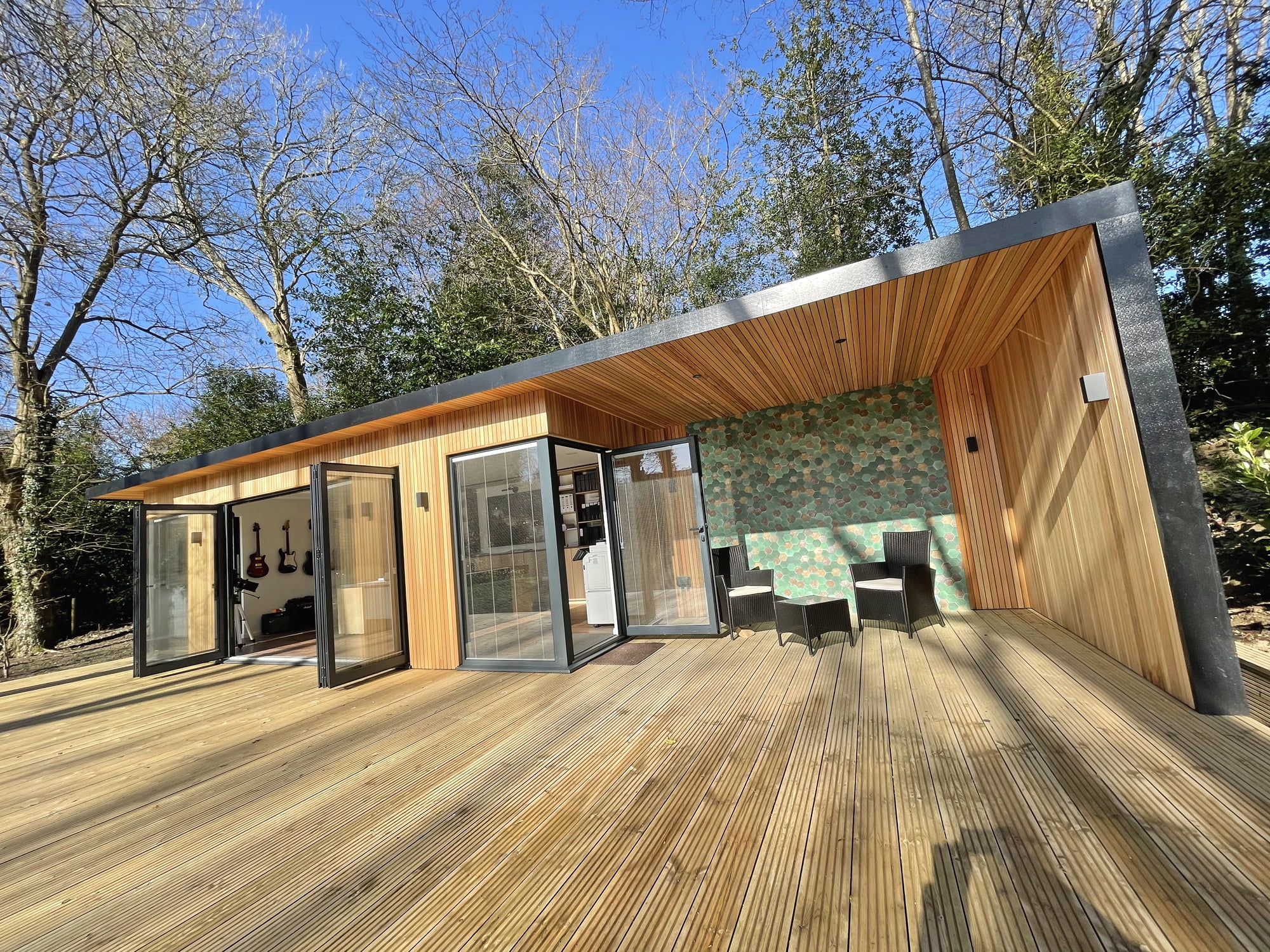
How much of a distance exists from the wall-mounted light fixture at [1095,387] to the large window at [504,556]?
11.9ft

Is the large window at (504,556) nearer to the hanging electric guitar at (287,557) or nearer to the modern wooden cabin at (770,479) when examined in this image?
the modern wooden cabin at (770,479)

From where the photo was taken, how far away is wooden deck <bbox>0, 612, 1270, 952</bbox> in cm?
139

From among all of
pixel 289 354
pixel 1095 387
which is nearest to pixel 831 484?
pixel 1095 387

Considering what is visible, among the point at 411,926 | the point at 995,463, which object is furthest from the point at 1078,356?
the point at 411,926

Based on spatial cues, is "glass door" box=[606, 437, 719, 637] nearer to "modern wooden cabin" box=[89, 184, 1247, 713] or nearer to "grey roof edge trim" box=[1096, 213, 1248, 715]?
"modern wooden cabin" box=[89, 184, 1247, 713]

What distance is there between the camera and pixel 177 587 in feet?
20.6

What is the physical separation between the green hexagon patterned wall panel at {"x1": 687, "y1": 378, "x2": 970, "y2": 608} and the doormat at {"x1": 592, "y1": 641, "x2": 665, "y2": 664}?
1.58m

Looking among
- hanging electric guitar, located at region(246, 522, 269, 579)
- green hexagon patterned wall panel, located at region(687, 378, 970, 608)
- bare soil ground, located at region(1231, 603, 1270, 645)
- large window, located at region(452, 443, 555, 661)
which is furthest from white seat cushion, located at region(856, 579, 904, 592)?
hanging electric guitar, located at region(246, 522, 269, 579)

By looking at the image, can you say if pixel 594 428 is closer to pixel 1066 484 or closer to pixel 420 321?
pixel 1066 484

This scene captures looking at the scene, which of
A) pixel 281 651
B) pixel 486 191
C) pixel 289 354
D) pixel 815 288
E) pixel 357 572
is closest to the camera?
pixel 815 288

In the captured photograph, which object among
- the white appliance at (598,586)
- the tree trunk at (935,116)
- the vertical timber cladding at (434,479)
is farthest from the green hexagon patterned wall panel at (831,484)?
the tree trunk at (935,116)

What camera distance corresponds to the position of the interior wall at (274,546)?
25.2ft

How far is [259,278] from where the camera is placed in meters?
10.5

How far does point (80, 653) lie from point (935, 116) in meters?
14.7
